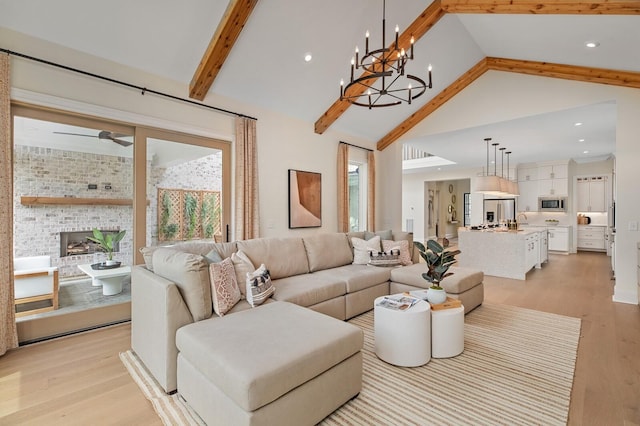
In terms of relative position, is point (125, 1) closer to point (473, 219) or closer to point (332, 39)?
point (332, 39)

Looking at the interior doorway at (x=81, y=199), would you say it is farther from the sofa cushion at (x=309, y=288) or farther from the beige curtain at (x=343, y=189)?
the beige curtain at (x=343, y=189)

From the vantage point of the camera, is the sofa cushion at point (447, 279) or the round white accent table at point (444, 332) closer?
the round white accent table at point (444, 332)

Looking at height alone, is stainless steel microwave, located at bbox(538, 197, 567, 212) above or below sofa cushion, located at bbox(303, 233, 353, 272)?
above

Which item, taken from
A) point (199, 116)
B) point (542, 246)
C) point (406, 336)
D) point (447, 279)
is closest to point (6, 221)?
point (199, 116)

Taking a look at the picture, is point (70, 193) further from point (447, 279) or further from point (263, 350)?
point (447, 279)

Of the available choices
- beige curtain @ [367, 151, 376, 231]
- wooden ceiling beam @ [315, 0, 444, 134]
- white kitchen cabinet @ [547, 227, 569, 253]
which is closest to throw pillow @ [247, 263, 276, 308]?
wooden ceiling beam @ [315, 0, 444, 134]

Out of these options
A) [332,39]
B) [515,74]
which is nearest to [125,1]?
[332,39]

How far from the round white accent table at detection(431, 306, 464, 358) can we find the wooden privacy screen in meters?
3.08

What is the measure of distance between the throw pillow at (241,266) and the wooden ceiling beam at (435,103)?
4847mm

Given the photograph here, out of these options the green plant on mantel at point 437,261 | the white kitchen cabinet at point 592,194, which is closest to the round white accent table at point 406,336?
the green plant on mantel at point 437,261

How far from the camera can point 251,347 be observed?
1751mm

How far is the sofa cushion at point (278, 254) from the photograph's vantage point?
10.9 ft

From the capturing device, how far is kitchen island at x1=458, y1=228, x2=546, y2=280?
18.3 ft

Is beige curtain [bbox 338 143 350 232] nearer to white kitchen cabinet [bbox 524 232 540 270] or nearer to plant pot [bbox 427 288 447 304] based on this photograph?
white kitchen cabinet [bbox 524 232 540 270]
